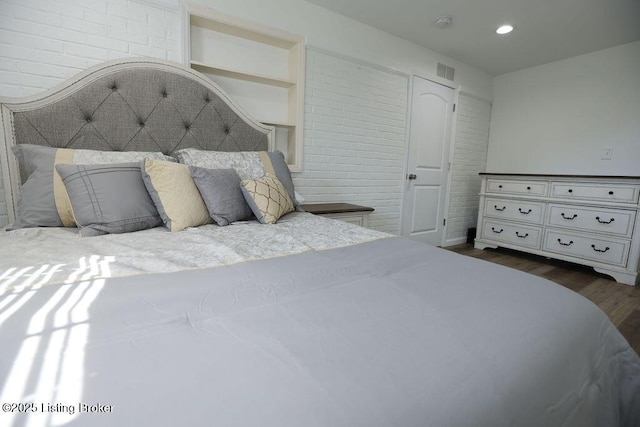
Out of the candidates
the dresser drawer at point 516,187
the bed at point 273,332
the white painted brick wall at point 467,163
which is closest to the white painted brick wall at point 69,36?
the bed at point 273,332

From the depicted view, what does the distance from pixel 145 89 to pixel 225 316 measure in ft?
5.82

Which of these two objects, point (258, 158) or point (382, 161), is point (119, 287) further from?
point (382, 161)

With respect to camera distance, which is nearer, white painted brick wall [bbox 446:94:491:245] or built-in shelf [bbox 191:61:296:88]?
built-in shelf [bbox 191:61:296:88]

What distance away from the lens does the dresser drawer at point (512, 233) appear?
3.34m

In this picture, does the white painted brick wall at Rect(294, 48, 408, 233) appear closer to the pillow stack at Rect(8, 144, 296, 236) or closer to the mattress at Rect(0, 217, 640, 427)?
the pillow stack at Rect(8, 144, 296, 236)

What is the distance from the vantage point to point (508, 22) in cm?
277

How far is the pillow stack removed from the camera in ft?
4.29

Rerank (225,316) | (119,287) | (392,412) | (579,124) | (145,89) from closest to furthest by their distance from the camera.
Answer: (392,412) → (225,316) → (119,287) → (145,89) → (579,124)

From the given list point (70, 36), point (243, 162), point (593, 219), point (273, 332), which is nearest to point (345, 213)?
point (243, 162)

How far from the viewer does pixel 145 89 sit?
185 centimetres

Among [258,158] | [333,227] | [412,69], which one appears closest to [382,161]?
[412,69]

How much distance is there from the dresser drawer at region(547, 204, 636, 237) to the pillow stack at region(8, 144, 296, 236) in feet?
9.90

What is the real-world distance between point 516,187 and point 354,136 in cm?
199

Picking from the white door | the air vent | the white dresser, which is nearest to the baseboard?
the white door
